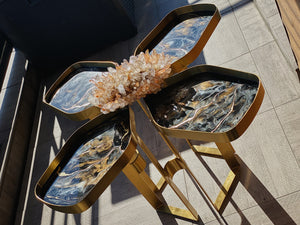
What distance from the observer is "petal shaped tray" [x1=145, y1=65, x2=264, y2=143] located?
1338 mm

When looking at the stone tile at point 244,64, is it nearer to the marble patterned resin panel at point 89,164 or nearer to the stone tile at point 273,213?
the stone tile at point 273,213

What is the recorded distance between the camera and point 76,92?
2.13 m

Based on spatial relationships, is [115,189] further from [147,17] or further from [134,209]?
[147,17]

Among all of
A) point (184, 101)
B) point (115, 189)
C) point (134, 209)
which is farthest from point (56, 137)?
point (184, 101)

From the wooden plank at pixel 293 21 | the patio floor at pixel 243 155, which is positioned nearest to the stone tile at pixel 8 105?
the patio floor at pixel 243 155

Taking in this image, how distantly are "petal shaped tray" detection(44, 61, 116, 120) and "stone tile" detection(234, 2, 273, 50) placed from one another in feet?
4.43

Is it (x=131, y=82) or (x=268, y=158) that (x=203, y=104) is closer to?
(x=131, y=82)

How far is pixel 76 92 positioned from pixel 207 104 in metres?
1.01

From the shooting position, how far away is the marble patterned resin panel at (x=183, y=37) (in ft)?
6.17

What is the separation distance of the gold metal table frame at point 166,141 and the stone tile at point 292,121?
39 centimetres

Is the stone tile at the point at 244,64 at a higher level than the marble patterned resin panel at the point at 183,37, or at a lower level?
lower

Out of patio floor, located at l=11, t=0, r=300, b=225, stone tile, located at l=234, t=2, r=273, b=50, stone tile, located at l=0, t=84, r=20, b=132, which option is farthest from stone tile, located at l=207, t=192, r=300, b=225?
stone tile, located at l=0, t=84, r=20, b=132

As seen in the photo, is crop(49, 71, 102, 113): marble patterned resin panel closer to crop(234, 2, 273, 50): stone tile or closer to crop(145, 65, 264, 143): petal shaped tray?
crop(145, 65, 264, 143): petal shaped tray

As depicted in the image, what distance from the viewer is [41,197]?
4.92ft
